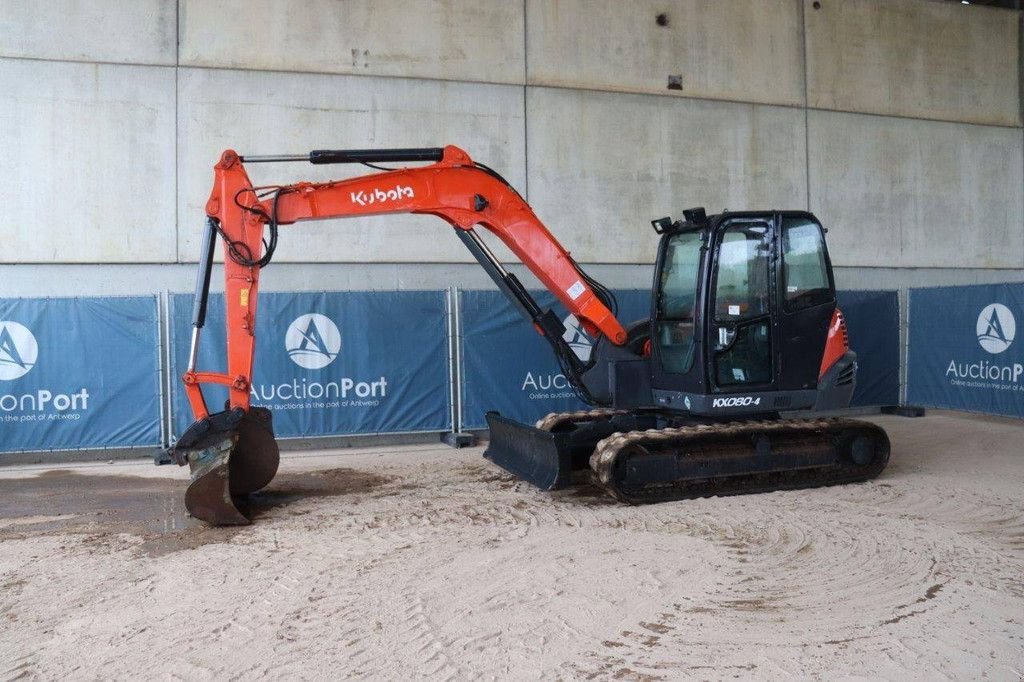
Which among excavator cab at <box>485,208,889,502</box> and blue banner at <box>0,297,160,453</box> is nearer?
excavator cab at <box>485,208,889,502</box>

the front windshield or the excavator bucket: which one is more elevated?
the front windshield

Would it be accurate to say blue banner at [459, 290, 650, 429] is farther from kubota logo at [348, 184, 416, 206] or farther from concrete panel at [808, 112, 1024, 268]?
concrete panel at [808, 112, 1024, 268]

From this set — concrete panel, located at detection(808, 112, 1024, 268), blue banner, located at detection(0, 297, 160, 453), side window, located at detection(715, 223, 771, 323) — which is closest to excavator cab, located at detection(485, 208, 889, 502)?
side window, located at detection(715, 223, 771, 323)

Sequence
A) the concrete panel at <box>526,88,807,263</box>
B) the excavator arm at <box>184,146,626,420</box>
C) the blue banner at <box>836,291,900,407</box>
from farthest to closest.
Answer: the blue banner at <box>836,291,900,407</box>, the concrete panel at <box>526,88,807,263</box>, the excavator arm at <box>184,146,626,420</box>

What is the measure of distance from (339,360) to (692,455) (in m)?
4.95

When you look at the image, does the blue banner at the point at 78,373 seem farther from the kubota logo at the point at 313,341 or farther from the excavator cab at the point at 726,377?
the excavator cab at the point at 726,377

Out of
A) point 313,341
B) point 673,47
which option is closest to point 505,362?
point 313,341

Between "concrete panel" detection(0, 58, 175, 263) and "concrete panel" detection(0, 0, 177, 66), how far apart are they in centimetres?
16

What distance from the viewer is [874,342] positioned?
41.6ft

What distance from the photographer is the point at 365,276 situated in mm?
11289

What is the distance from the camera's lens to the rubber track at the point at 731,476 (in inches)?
273

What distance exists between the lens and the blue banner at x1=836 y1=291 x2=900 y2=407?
41.2 feet

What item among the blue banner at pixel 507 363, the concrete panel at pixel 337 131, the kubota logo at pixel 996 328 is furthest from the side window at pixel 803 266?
the concrete panel at pixel 337 131

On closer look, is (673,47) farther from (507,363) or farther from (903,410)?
(903,410)
